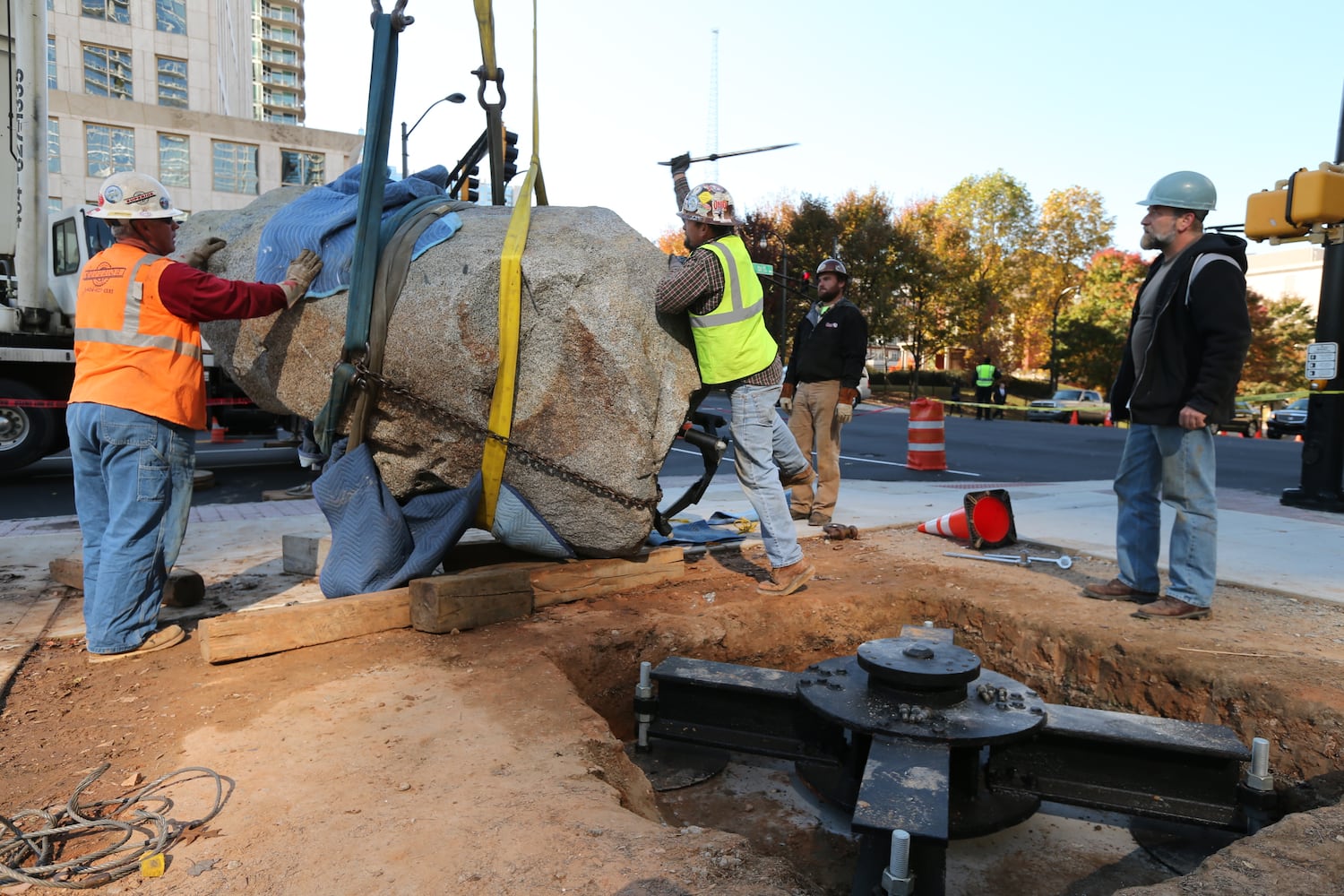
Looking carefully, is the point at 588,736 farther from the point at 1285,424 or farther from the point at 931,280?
the point at 931,280

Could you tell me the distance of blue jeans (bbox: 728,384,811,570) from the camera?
4617 mm

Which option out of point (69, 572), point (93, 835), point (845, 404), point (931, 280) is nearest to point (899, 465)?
point (845, 404)

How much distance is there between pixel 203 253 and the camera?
172 inches

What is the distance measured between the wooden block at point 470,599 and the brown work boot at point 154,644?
1009 millimetres

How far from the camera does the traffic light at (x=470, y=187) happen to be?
538cm

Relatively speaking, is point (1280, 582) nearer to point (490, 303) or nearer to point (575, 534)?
point (575, 534)

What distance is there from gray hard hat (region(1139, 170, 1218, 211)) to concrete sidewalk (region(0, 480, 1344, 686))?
7.11 feet

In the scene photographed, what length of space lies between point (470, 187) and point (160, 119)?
36041mm

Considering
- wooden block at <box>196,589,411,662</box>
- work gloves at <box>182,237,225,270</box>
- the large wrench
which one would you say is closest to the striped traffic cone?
the large wrench

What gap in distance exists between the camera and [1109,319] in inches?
1604

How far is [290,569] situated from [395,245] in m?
2.07

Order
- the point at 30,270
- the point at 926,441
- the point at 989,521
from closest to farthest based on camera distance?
the point at 989,521
the point at 30,270
the point at 926,441

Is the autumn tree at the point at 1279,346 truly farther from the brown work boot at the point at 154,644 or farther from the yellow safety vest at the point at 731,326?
the brown work boot at the point at 154,644

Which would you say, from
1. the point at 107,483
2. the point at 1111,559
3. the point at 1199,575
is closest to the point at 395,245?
the point at 107,483
